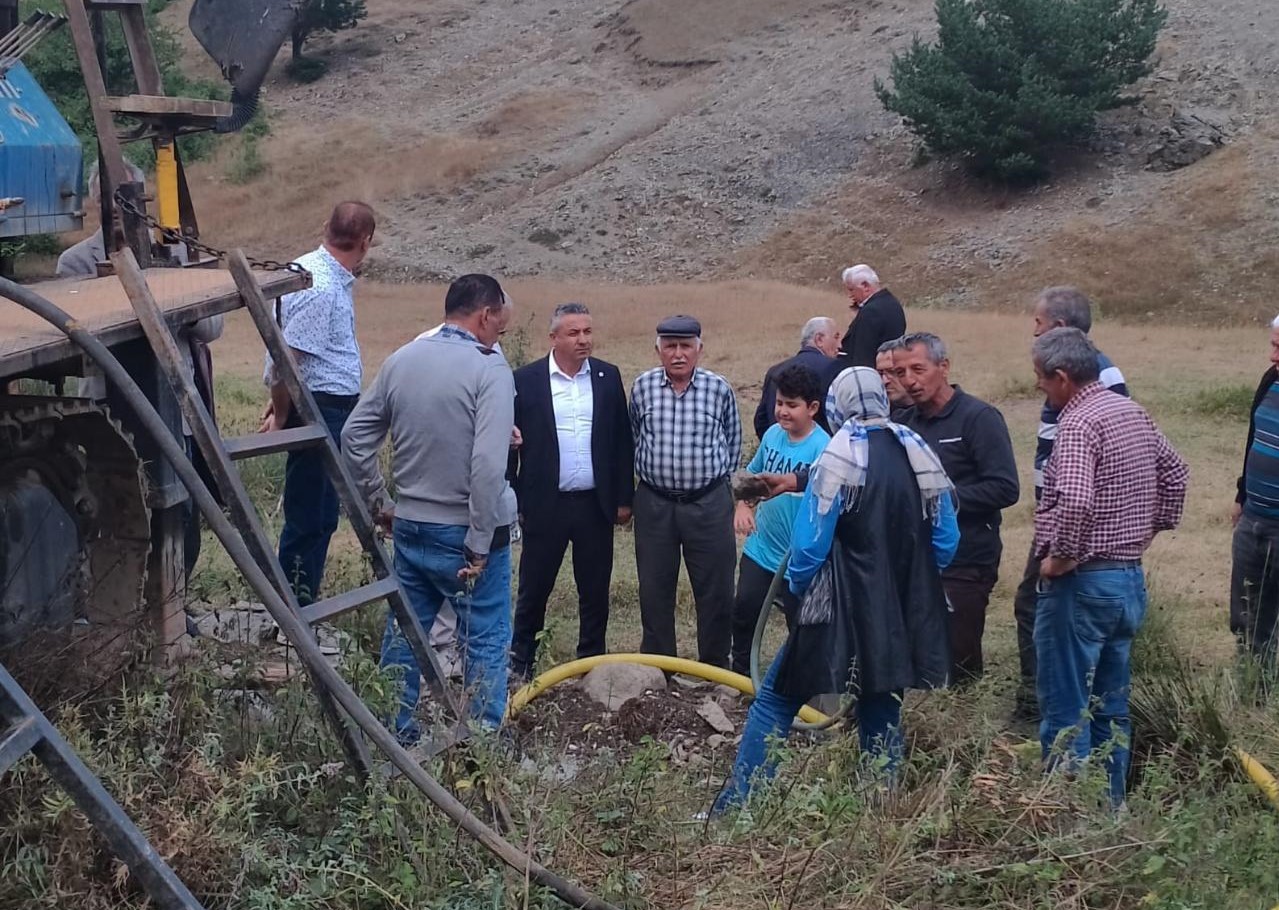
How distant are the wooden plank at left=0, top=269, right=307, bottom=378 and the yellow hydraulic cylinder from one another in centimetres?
20

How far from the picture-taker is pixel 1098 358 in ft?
16.4

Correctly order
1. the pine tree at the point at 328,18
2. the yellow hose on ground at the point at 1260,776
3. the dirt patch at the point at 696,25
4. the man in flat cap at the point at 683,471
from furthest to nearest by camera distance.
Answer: the pine tree at the point at 328,18, the dirt patch at the point at 696,25, the man in flat cap at the point at 683,471, the yellow hose on ground at the point at 1260,776

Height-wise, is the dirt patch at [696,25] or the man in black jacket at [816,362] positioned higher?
the man in black jacket at [816,362]

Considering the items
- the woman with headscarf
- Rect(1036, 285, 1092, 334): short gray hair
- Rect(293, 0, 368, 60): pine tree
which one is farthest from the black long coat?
Rect(293, 0, 368, 60): pine tree

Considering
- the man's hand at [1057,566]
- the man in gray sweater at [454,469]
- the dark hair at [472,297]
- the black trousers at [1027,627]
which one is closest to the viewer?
the man's hand at [1057,566]

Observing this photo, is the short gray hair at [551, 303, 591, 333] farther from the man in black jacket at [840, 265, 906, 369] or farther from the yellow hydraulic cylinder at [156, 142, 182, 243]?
the man in black jacket at [840, 265, 906, 369]

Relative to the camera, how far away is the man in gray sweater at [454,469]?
489 centimetres

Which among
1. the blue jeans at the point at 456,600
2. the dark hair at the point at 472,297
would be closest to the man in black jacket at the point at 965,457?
the dark hair at the point at 472,297

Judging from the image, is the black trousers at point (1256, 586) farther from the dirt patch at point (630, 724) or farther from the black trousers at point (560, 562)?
the black trousers at point (560, 562)

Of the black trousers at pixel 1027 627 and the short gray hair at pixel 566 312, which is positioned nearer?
the black trousers at pixel 1027 627

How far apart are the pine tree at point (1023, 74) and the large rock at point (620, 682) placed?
32993mm

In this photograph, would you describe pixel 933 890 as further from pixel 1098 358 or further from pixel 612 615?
pixel 612 615

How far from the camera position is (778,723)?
477 cm

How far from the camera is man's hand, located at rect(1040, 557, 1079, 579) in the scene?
478 cm
